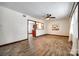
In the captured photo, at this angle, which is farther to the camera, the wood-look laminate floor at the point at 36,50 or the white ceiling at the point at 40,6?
the white ceiling at the point at 40,6

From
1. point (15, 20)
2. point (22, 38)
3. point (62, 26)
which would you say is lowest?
point (22, 38)

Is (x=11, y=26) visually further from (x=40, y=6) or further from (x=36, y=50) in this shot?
(x=36, y=50)

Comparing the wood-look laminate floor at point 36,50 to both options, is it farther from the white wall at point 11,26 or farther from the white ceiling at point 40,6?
the white ceiling at point 40,6

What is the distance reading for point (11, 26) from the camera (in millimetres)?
4680

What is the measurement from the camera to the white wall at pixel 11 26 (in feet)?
13.6

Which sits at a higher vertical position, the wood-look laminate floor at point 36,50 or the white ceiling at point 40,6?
the white ceiling at point 40,6

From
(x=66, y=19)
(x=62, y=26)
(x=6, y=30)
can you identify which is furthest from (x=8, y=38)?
(x=66, y=19)

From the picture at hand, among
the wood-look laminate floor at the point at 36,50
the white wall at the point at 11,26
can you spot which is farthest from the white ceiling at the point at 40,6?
the wood-look laminate floor at the point at 36,50

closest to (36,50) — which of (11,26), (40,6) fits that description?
(40,6)

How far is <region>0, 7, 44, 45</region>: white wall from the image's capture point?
13.6ft

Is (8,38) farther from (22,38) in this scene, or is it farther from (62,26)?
(62,26)

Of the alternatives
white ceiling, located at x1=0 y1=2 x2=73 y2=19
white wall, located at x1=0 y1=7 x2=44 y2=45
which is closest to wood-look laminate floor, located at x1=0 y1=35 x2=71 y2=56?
white wall, located at x1=0 y1=7 x2=44 y2=45

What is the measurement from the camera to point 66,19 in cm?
647

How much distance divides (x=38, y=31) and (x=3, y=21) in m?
4.34
